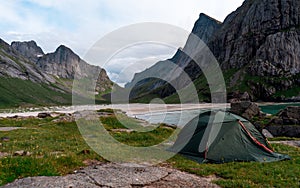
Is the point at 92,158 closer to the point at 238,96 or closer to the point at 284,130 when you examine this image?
the point at 284,130

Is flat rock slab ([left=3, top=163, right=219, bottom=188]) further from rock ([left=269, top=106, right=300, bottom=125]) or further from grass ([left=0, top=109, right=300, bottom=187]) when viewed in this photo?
rock ([left=269, top=106, right=300, bottom=125])

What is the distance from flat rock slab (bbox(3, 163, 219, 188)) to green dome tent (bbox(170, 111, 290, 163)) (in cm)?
516

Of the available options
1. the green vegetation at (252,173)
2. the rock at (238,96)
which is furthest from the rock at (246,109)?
the rock at (238,96)

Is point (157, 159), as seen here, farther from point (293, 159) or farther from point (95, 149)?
point (293, 159)

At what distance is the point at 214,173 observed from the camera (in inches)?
601

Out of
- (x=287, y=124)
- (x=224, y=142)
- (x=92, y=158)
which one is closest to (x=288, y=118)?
(x=287, y=124)

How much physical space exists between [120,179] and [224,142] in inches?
374

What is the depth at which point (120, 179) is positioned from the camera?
1298cm

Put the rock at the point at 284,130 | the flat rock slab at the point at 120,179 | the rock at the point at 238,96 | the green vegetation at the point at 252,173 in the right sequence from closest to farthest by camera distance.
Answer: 1. the flat rock slab at the point at 120,179
2. the green vegetation at the point at 252,173
3. the rock at the point at 284,130
4. the rock at the point at 238,96

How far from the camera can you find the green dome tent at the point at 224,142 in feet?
62.0

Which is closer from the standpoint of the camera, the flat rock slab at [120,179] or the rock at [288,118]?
the flat rock slab at [120,179]

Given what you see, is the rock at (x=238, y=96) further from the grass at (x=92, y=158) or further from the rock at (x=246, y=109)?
the grass at (x=92, y=158)

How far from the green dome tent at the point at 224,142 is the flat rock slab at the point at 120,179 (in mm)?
5163

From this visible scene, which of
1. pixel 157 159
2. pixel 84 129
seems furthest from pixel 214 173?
pixel 84 129
